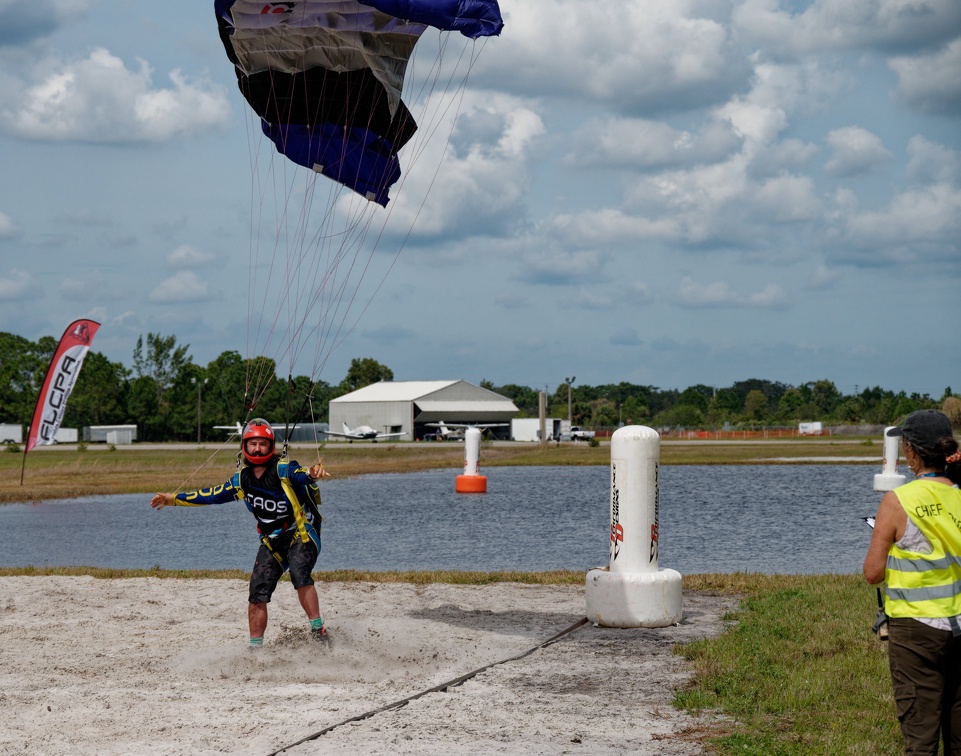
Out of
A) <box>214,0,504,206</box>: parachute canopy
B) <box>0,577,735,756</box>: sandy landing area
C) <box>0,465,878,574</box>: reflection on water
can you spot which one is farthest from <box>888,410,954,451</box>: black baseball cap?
<box>0,465,878,574</box>: reflection on water

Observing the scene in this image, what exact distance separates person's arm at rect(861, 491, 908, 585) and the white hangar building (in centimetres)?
10761

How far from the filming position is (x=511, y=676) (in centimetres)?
861

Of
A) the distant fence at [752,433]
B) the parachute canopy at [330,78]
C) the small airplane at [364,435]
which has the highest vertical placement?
the parachute canopy at [330,78]

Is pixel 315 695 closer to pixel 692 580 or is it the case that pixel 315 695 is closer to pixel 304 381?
pixel 692 580

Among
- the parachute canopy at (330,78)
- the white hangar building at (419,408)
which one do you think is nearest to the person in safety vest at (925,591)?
the parachute canopy at (330,78)

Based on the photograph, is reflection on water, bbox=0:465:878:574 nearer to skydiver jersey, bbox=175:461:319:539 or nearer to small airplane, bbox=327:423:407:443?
skydiver jersey, bbox=175:461:319:539

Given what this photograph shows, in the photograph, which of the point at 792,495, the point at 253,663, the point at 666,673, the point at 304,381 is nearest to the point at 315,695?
the point at 253,663

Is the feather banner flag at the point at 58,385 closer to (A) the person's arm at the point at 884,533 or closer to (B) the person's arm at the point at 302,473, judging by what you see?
(B) the person's arm at the point at 302,473

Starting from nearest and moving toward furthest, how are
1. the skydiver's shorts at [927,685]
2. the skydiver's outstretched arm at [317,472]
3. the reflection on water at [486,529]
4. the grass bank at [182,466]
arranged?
the skydiver's shorts at [927,685]
the skydiver's outstretched arm at [317,472]
the reflection on water at [486,529]
the grass bank at [182,466]

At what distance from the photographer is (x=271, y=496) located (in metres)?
9.63

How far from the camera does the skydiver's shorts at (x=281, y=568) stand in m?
9.56

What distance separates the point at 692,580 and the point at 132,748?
873cm

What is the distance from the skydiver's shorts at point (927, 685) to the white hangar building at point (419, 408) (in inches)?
4238

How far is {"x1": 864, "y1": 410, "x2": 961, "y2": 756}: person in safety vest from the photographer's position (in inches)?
207
